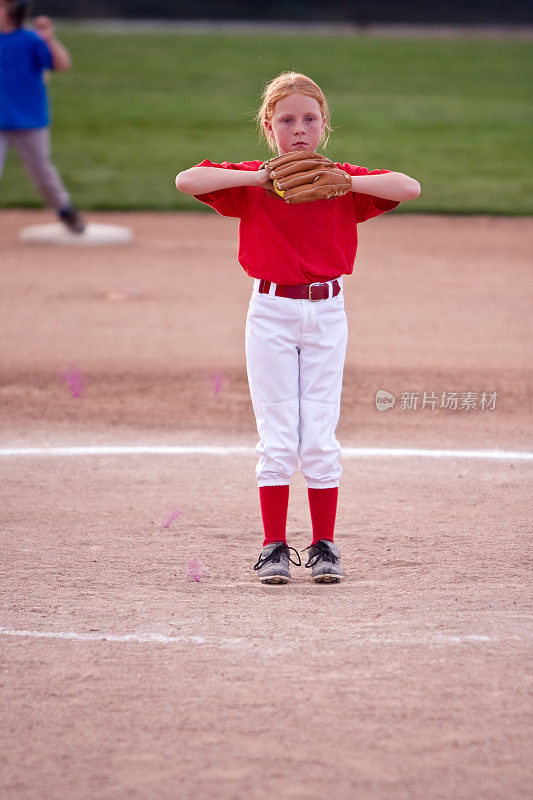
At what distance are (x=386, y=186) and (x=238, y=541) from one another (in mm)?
1399

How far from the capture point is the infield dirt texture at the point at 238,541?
2.71 meters

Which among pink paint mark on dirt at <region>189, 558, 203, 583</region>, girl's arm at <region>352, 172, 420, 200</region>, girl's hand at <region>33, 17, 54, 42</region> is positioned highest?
girl's hand at <region>33, 17, 54, 42</region>

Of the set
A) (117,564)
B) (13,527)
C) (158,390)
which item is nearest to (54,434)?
(158,390)

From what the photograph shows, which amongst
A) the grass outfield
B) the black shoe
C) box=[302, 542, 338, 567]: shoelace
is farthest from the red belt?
the grass outfield

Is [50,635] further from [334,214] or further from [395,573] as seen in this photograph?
[334,214]

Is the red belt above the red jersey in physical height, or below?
below

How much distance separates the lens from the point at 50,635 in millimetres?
3330

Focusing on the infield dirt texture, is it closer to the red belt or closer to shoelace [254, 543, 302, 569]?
shoelace [254, 543, 302, 569]

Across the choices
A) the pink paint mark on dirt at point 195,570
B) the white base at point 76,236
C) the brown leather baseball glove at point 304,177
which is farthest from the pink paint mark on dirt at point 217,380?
the white base at point 76,236

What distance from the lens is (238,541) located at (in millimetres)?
4156

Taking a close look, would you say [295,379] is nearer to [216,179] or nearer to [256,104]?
[216,179]

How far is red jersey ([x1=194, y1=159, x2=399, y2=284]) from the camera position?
356cm

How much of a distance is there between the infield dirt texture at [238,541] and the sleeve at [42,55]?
59.1 inches

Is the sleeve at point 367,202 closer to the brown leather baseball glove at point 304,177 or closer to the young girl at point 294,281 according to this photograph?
the young girl at point 294,281
